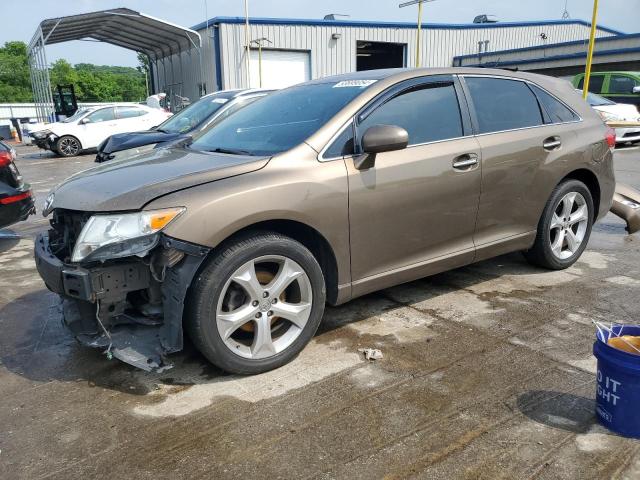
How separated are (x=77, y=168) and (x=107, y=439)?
1305 cm

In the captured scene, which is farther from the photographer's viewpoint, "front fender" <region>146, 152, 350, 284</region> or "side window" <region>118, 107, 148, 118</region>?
"side window" <region>118, 107, 148, 118</region>

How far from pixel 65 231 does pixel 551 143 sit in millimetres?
3589

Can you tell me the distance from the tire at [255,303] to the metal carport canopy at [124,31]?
25.4 m

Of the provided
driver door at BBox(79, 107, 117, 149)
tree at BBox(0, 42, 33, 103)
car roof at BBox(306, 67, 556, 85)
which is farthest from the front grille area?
tree at BBox(0, 42, 33, 103)

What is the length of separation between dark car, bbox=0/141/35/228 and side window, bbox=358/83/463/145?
4.18 m

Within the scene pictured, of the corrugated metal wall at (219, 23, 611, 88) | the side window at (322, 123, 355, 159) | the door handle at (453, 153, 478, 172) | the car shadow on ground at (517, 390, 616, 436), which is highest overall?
the corrugated metal wall at (219, 23, 611, 88)

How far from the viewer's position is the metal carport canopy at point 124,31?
85.0 ft

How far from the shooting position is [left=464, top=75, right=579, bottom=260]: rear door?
12.9 ft

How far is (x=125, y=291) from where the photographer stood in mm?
2814

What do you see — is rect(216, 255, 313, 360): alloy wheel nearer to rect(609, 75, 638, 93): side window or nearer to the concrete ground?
the concrete ground

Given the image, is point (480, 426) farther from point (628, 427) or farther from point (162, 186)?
point (162, 186)

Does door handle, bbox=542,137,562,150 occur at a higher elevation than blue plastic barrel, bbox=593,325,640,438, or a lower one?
higher

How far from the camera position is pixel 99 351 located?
3453 mm

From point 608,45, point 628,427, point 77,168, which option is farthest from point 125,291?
point 608,45
